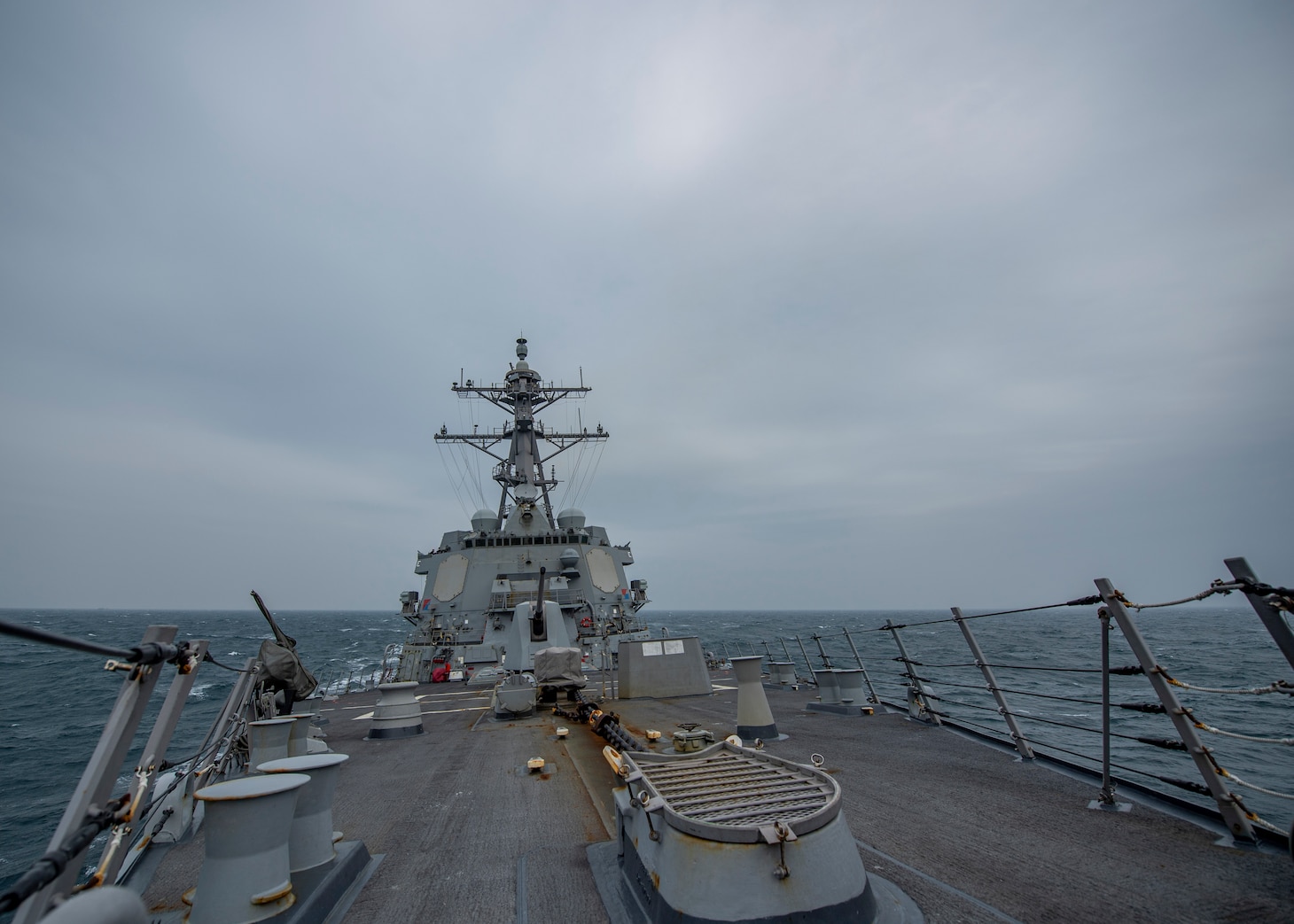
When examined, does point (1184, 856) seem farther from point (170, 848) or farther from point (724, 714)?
point (170, 848)

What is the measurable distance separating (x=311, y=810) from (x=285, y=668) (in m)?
3.48

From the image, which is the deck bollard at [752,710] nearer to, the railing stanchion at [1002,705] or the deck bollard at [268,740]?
the railing stanchion at [1002,705]

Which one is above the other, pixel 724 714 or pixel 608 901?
pixel 724 714

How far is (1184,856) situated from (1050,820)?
70cm

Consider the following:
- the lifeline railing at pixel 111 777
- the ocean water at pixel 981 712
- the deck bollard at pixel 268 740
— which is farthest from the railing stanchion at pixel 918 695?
the lifeline railing at pixel 111 777

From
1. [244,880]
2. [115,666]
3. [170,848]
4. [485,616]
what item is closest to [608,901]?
[244,880]

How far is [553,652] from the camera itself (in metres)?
9.18

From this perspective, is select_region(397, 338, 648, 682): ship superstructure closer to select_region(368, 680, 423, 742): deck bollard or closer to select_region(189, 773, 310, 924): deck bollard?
select_region(368, 680, 423, 742): deck bollard

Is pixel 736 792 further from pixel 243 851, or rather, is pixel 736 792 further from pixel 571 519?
pixel 571 519

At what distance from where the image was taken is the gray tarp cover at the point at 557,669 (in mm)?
9117

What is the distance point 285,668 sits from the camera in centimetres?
595

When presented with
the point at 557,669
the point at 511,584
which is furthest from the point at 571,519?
the point at 557,669

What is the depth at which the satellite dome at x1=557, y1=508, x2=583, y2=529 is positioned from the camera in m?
21.8

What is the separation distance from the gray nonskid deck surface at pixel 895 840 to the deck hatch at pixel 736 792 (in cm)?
62
